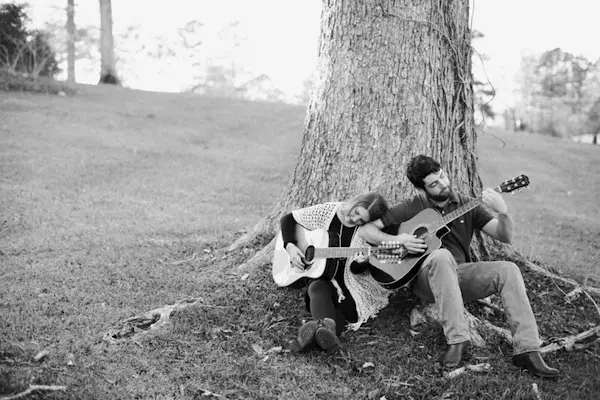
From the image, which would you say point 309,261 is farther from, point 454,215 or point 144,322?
point 144,322

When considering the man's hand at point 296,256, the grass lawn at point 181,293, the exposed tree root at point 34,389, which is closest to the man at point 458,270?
the grass lawn at point 181,293

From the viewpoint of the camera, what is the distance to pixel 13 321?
4.10 meters

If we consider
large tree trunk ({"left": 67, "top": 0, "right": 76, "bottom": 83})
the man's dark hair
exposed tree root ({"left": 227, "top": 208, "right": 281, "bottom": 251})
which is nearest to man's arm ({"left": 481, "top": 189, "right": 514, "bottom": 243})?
the man's dark hair

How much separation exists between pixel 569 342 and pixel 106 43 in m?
20.1

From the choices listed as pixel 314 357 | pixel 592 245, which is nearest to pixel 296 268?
pixel 314 357

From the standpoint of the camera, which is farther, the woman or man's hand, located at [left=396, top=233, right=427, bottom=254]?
the woman

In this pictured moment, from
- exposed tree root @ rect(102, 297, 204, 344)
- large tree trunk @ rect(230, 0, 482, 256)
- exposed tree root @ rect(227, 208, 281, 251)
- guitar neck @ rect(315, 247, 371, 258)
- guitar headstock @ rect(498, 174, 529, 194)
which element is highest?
large tree trunk @ rect(230, 0, 482, 256)

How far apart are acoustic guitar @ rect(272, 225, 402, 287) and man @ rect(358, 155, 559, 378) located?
0.37ft

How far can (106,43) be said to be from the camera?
2072 centimetres

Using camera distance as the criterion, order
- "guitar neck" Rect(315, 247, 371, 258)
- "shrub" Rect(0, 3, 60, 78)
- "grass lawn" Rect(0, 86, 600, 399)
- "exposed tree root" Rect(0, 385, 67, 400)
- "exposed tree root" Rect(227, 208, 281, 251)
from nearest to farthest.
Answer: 1. "exposed tree root" Rect(0, 385, 67, 400)
2. "grass lawn" Rect(0, 86, 600, 399)
3. "guitar neck" Rect(315, 247, 371, 258)
4. "exposed tree root" Rect(227, 208, 281, 251)
5. "shrub" Rect(0, 3, 60, 78)

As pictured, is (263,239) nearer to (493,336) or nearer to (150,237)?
(150,237)

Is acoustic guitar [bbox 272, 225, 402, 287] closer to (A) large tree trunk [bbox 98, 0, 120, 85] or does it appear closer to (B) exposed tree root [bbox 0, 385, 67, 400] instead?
(B) exposed tree root [bbox 0, 385, 67, 400]

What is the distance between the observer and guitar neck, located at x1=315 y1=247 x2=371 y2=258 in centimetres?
428

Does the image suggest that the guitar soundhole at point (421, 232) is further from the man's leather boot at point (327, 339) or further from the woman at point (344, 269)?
the man's leather boot at point (327, 339)
